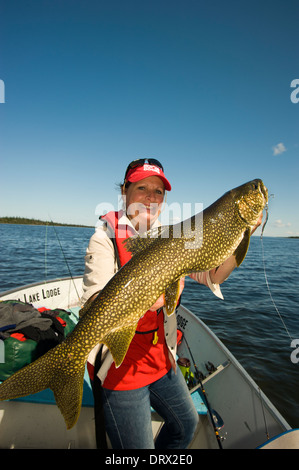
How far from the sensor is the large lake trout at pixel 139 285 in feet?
6.88

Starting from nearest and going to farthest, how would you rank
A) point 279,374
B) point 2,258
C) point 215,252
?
1. point 215,252
2. point 279,374
3. point 2,258

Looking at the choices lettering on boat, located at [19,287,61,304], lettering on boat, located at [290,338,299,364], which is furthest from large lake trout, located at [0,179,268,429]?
lettering on boat, located at [290,338,299,364]

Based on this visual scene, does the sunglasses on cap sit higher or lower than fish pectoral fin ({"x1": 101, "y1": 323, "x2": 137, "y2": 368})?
higher

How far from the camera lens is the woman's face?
3.10 metres

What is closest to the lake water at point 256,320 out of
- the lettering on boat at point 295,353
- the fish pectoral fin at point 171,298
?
the lettering on boat at point 295,353

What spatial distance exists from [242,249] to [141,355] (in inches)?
61.1

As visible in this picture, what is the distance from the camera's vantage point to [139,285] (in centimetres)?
216

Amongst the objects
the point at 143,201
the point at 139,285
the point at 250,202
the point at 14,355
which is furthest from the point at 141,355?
the point at 14,355

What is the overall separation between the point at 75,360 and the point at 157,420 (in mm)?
2423

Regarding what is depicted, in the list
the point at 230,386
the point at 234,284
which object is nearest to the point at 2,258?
the point at 234,284

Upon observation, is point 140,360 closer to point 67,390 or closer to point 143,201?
point 67,390

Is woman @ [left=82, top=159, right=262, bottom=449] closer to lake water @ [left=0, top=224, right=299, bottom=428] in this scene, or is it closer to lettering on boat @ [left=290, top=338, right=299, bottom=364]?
lake water @ [left=0, top=224, right=299, bottom=428]

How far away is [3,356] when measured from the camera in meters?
3.92
